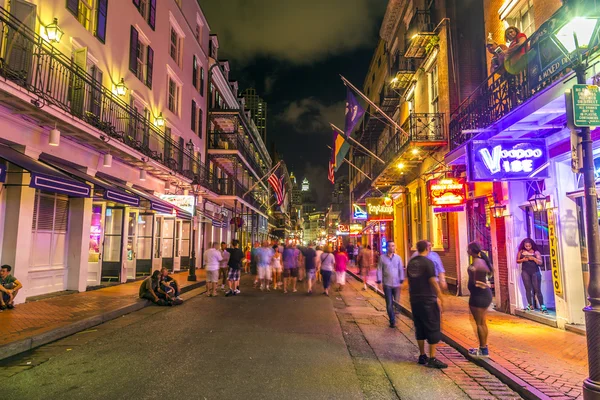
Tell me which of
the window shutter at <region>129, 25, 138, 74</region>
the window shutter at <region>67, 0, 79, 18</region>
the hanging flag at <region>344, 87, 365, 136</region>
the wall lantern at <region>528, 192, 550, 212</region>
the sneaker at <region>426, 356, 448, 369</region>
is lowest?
the sneaker at <region>426, 356, 448, 369</region>

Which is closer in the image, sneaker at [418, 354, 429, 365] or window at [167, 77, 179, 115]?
sneaker at [418, 354, 429, 365]

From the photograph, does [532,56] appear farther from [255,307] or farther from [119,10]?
[119,10]

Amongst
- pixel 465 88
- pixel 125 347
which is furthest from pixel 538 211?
pixel 125 347

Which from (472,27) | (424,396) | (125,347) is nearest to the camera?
(424,396)

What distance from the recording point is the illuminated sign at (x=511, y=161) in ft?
27.3

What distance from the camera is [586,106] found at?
4613 millimetres

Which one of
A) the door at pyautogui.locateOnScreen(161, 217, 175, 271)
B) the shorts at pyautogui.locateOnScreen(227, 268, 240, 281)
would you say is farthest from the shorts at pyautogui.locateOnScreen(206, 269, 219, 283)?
the door at pyautogui.locateOnScreen(161, 217, 175, 271)

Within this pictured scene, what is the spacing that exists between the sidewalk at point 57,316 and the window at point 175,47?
46.2 ft

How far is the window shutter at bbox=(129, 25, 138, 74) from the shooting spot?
1652 cm

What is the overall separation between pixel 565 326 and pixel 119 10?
17.1 m

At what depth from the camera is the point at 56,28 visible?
10.8 metres

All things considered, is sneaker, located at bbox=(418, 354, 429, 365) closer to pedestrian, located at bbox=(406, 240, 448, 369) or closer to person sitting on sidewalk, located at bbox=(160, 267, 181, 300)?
pedestrian, located at bbox=(406, 240, 448, 369)

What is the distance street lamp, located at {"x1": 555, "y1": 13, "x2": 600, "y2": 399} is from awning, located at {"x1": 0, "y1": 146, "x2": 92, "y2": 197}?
9.74 meters

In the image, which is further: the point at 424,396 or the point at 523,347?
the point at 523,347
